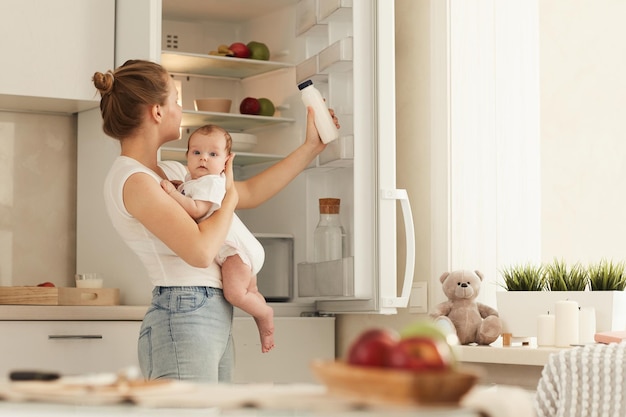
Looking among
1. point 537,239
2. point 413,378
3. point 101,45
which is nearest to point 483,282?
point 537,239

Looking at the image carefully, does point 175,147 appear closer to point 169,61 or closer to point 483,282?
point 169,61

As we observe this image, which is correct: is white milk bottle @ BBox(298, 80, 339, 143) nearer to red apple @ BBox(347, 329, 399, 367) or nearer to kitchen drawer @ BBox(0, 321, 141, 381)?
kitchen drawer @ BBox(0, 321, 141, 381)

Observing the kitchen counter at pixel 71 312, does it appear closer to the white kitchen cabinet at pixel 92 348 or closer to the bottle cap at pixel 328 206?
the white kitchen cabinet at pixel 92 348

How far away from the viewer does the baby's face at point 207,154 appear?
2.44 metres

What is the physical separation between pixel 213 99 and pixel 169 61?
0.67 feet

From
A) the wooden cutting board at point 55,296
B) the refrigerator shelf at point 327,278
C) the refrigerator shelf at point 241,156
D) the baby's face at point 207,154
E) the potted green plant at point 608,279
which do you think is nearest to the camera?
the baby's face at point 207,154

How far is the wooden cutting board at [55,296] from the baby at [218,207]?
0.72m

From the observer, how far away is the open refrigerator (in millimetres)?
3074

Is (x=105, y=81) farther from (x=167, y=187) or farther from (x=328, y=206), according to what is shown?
(x=328, y=206)

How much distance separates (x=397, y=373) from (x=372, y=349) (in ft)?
0.13

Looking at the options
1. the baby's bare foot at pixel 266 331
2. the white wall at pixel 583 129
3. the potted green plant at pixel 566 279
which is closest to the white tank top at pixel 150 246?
the baby's bare foot at pixel 266 331

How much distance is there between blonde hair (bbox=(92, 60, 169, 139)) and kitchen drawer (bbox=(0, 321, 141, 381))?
770 mm

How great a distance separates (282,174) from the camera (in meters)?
2.76

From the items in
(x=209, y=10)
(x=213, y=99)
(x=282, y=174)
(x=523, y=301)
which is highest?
(x=209, y=10)
